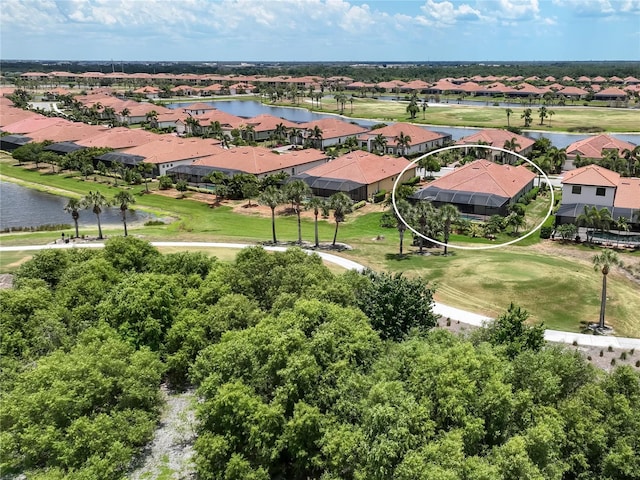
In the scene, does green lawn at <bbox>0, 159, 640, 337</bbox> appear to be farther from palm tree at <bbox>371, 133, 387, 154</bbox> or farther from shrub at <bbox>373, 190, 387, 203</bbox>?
palm tree at <bbox>371, 133, 387, 154</bbox>

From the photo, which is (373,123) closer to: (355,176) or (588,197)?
(355,176)

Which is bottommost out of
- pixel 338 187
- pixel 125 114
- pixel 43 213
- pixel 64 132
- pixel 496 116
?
pixel 43 213

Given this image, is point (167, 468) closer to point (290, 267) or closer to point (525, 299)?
point (290, 267)

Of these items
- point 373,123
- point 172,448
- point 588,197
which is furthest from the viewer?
point 373,123

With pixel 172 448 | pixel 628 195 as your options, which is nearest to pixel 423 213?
pixel 628 195

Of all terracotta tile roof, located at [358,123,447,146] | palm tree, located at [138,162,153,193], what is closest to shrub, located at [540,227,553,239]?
terracotta tile roof, located at [358,123,447,146]

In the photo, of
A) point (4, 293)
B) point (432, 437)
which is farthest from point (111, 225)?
point (432, 437)
